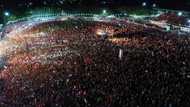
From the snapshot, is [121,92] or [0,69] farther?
[0,69]

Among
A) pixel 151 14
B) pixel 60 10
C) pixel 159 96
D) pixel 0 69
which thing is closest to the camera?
pixel 159 96

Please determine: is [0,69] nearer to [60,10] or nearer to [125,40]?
[125,40]

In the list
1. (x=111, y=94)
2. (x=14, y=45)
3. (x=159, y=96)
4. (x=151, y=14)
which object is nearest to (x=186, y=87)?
(x=159, y=96)

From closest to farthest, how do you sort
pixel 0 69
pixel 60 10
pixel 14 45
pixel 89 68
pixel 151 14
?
pixel 89 68, pixel 0 69, pixel 14 45, pixel 151 14, pixel 60 10

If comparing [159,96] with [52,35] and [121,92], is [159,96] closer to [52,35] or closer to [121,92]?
[121,92]

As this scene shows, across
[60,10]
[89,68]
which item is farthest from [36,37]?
[60,10]

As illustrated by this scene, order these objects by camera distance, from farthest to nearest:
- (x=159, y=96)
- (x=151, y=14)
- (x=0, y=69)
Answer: (x=151, y=14) < (x=0, y=69) < (x=159, y=96)
